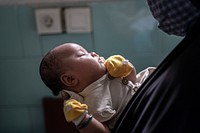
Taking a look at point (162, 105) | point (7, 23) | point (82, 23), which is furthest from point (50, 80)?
point (7, 23)

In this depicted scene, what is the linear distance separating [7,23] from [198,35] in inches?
48.9

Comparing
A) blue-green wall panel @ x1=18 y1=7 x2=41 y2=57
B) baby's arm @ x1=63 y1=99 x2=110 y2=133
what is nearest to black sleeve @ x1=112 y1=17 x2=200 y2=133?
baby's arm @ x1=63 y1=99 x2=110 y2=133

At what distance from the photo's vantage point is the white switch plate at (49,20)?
4.89 feet

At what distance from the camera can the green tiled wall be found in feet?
4.83

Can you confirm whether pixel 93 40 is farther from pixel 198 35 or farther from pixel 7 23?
pixel 198 35

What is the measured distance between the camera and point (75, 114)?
0.75m

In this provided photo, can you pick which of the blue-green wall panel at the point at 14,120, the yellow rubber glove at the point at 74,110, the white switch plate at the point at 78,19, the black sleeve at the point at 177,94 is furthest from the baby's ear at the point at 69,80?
the blue-green wall panel at the point at 14,120

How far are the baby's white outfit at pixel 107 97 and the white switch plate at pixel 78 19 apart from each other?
0.64 meters

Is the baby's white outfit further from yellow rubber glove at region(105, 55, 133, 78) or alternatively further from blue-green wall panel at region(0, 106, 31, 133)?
blue-green wall panel at region(0, 106, 31, 133)

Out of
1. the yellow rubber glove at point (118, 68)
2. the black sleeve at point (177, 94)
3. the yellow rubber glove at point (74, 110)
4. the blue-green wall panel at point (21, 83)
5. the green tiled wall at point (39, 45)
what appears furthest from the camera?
the blue-green wall panel at point (21, 83)

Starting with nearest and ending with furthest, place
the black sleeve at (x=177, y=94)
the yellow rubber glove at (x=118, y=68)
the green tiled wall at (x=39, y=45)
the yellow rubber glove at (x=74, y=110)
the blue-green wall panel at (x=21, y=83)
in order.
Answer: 1. the black sleeve at (x=177, y=94)
2. the yellow rubber glove at (x=74, y=110)
3. the yellow rubber glove at (x=118, y=68)
4. the green tiled wall at (x=39, y=45)
5. the blue-green wall panel at (x=21, y=83)

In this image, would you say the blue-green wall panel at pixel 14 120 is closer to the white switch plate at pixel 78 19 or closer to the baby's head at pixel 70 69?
the white switch plate at pixel 78 19

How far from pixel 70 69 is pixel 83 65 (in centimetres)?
4

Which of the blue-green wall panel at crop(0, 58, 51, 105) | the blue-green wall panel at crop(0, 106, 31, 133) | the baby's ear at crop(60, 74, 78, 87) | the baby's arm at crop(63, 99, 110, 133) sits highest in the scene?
the baby's ear at crop(60, 74, 78, 87)
